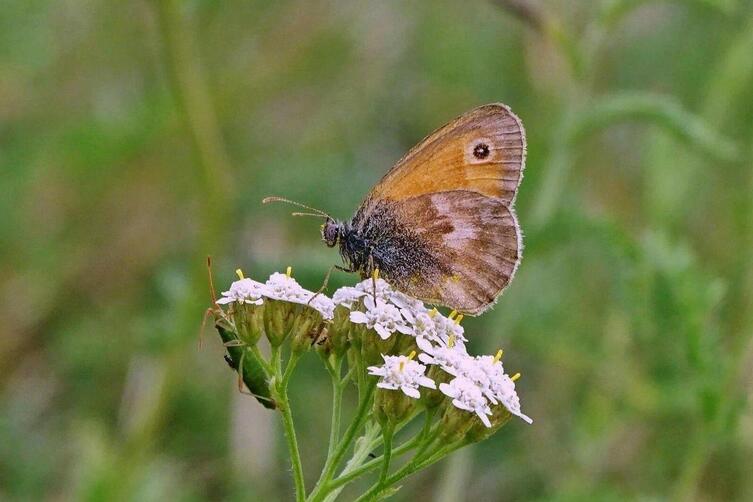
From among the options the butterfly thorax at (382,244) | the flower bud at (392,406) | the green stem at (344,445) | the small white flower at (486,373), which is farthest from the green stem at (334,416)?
the butterfly thorax at (382,244)

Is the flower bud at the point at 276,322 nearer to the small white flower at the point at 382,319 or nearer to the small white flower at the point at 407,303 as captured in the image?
the small white flower at the point at 382,319

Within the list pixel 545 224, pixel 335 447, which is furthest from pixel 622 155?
pixel 335 447

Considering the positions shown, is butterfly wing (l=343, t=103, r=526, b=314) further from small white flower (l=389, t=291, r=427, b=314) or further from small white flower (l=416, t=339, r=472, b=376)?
small white flower (l=416, t=339, r=472, b=376)

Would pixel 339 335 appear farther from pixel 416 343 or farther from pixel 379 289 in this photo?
pixel 379 289

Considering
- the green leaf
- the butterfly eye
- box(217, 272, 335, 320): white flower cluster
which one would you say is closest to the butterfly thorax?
the butterfly eye

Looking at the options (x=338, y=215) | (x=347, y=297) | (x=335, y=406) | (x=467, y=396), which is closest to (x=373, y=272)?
(x=347, y=297)

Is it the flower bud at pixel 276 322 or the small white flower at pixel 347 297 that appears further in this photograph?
the small white flower at pixel 347 297
